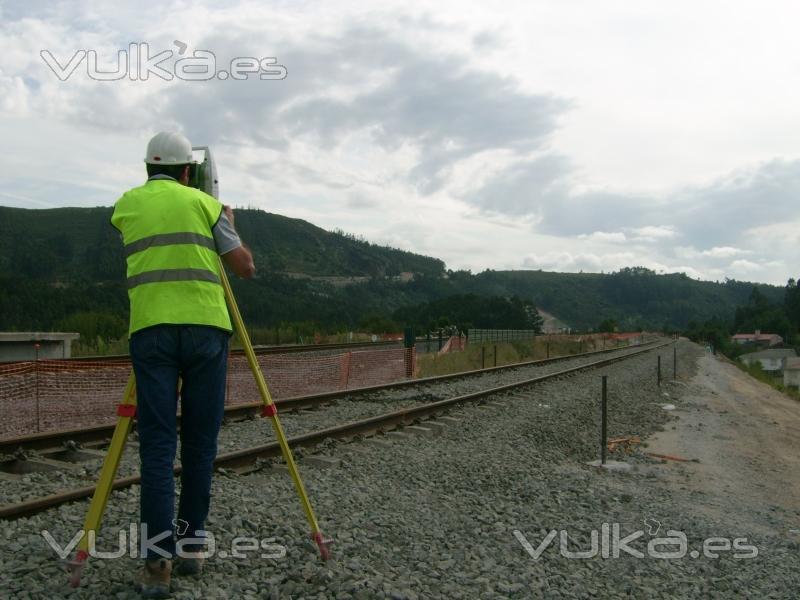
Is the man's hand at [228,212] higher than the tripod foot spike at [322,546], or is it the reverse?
the man's hand at [228,212]

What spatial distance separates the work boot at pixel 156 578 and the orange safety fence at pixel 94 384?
591 centimetres

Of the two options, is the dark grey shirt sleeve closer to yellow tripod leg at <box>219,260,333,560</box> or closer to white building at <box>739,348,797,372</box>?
yellow tripod leg at <box>219,260,333,560</box>

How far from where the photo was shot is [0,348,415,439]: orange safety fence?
959 cm

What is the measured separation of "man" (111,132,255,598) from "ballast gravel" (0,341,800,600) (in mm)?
455

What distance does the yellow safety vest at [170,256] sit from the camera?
311cm

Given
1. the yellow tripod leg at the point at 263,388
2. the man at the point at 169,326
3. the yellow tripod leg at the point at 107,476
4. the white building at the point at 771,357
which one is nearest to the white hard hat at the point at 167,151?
the man at the point at 169,326

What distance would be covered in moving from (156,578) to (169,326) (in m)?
1.12

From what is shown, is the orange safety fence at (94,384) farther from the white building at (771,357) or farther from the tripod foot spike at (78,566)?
the white building at (771,357)

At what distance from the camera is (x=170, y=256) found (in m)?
3.13

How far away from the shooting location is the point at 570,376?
2138 cm

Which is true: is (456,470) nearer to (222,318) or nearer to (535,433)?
(535,433)

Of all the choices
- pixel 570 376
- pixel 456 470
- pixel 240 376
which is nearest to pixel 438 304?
pixel 570 376

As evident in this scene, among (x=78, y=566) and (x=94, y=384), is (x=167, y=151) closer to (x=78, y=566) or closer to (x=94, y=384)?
(x=78, y=566)

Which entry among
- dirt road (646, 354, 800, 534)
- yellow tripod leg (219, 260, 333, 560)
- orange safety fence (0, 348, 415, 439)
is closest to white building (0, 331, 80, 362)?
orange safety fence (0, 348, 415, 439)
